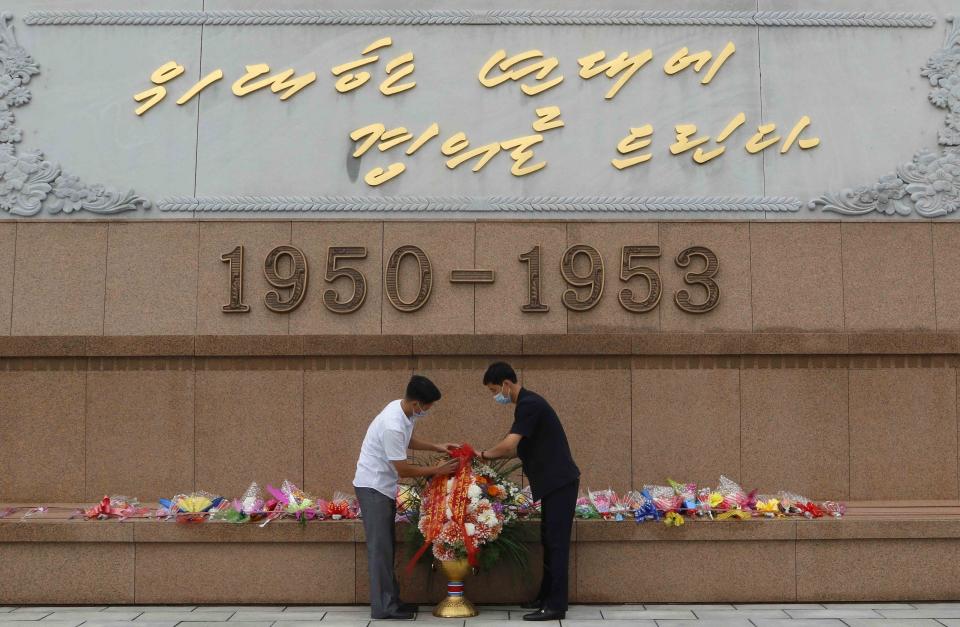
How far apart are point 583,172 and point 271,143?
3.33m

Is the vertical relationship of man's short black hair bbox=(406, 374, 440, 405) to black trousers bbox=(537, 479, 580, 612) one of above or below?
above

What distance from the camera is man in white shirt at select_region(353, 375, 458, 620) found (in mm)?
7664

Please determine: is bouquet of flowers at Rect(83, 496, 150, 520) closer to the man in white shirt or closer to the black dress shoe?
the man in white shirt

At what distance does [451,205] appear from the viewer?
10109 mm

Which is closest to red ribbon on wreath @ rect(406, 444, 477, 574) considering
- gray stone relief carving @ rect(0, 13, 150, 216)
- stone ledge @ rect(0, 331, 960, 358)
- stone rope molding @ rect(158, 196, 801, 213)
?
stone ledge @ rect(0, 331, 960, 358)

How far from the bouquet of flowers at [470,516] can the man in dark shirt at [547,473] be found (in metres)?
0.22

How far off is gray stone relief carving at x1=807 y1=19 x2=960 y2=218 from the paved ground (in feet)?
13.5

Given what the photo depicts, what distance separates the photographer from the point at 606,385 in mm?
9836

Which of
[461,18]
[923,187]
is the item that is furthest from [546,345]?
[923,187]

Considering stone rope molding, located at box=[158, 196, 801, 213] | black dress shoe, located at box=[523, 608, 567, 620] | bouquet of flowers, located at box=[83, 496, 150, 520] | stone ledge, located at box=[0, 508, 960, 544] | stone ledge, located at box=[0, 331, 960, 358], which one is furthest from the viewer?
stone rope molding, located at box=[158, 196, 801, 213]

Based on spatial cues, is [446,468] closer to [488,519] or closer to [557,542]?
[488,519]

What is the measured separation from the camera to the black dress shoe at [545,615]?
7625mm

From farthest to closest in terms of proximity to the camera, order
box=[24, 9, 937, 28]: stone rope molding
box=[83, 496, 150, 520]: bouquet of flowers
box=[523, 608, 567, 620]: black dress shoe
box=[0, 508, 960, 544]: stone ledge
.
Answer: box=[24, 9, 937, 28]: stone rope molding < box=[83, 496, 150, 520]: bouquet of flowers < box=[0, 508, 960, 544]: stone ledge < box=[523, 608, 567, 620]: black dress shoe

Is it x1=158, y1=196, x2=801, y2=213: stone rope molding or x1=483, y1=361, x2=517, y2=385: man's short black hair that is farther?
x1=158, y1=196, x2=801, y2=213: stone rope molding
